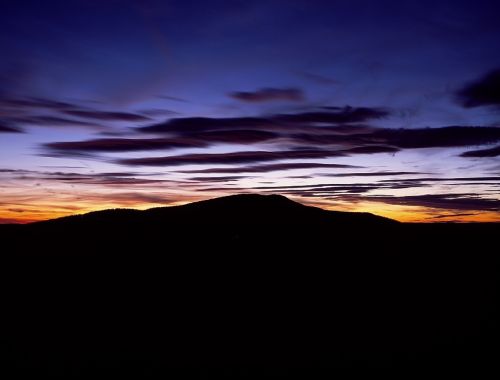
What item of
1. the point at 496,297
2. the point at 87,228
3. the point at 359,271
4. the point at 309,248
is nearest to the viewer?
the point at 496,297

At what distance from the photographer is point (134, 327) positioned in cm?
1238

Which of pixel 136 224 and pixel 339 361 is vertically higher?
pixel 136 224

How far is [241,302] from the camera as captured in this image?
14.7 m

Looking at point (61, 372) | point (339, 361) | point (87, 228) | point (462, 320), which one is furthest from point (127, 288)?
point (87, 228)

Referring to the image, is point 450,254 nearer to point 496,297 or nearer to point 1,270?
point 496,297

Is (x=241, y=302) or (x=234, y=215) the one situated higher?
(x=234, y=215)

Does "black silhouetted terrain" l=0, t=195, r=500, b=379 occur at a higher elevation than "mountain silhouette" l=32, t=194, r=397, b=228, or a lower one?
lower

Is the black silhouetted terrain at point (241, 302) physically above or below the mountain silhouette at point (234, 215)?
below

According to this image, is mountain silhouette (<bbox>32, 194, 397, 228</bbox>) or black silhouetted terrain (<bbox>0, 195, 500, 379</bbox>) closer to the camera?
black silhouetted terrain (<bbox>0, 195, 500, 379</bbox>)

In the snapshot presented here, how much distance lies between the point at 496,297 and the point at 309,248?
9.38 meters

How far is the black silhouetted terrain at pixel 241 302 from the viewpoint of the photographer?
Result: 10.2m

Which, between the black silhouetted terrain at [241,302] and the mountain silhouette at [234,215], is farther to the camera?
the mountain silhouette at [234,215]

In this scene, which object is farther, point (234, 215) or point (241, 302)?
point (234, 215)

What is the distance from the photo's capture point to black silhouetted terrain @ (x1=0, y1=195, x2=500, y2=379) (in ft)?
33.3
